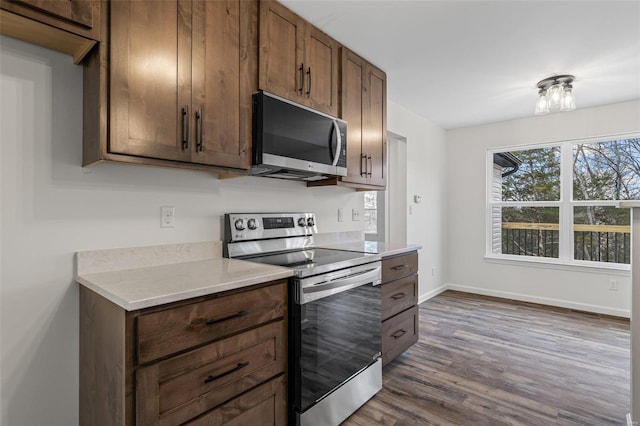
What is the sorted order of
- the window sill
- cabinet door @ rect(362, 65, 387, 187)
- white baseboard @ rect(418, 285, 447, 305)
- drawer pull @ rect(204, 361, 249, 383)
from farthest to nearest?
1. white baseboard @ rect(418, 285, 447, 305)
2. the window sill
3. cabinet door @ rect(362, 65, 387, 187)
4. drawer pull @ rect(204, 361, 249, 383)

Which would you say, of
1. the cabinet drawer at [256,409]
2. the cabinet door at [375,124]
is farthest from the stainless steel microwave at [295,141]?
the cabinet drawer at [256,409]

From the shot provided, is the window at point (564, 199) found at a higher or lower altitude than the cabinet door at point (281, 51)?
lower

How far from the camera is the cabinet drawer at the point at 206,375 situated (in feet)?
3.71

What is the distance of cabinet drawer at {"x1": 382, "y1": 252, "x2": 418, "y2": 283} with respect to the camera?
238 cm

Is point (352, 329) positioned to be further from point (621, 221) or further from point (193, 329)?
point (621, 221)

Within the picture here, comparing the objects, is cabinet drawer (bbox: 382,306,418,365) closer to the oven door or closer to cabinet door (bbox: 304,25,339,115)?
the oven door

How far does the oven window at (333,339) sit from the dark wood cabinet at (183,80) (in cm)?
89

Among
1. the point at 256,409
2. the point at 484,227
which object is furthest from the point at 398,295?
the point at 484,227

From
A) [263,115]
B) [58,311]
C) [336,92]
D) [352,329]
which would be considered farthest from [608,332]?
[58,311]

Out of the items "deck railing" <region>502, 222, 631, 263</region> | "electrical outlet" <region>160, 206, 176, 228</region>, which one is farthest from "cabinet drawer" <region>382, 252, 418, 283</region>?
"deck railing" <region>502, 222, 631, 263</region>

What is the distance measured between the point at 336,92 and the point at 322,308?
154cm

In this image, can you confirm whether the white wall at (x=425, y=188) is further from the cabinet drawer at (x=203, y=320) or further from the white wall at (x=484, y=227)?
the cabinet drawer at (x=203, y=320)

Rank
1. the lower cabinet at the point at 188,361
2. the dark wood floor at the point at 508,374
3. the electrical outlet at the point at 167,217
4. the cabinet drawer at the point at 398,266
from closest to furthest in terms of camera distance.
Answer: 1. the lower cabinet at the point at 188,361
2. the electrical outlet at the point at 167,217
3. the dark wood floor at the point at 508,374
4. the cabinet drawer at the point at 398,266

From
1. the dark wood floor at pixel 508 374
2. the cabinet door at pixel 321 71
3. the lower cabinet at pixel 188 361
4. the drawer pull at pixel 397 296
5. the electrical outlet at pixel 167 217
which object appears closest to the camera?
the lower cabinet at pixel 188 361
